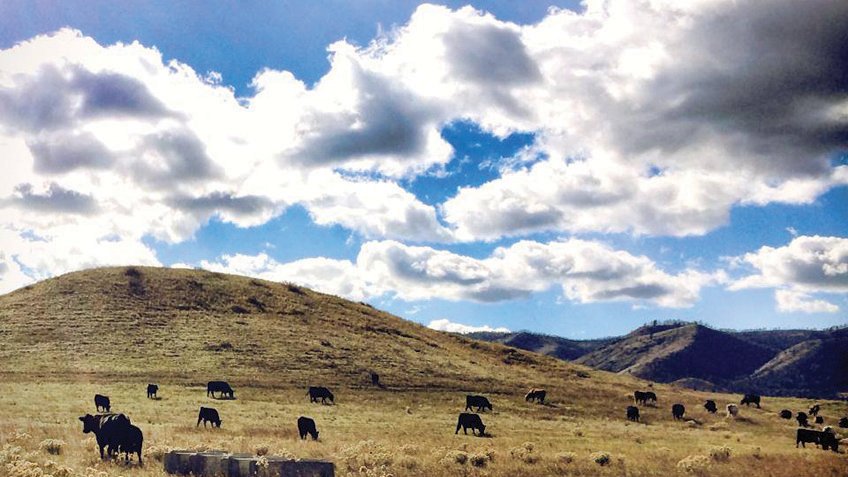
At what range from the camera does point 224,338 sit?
6769cm

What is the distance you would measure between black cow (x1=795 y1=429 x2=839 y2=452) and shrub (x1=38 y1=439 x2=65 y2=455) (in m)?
41.9

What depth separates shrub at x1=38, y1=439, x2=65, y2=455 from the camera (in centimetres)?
2250

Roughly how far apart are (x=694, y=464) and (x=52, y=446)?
25.7 metres

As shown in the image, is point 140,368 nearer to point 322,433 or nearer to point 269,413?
point 269,413

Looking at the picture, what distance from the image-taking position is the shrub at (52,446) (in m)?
22.5

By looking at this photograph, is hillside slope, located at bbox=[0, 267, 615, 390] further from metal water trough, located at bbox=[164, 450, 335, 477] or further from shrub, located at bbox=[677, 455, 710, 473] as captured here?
metal water trough, located at bbox=[164, 450, 335, 477]

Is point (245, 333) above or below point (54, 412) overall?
above

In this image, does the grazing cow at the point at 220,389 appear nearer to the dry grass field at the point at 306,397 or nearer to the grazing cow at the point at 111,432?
the dry grass field at the point at 306,397

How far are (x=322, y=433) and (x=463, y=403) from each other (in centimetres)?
2167

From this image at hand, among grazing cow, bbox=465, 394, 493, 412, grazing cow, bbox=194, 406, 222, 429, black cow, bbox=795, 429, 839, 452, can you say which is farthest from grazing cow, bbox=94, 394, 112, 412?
black cow, bbox=795, 429, 839, 452

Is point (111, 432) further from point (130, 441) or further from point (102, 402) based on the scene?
point (102, 402)

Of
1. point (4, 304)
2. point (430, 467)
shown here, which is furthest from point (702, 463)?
point (4, 304)

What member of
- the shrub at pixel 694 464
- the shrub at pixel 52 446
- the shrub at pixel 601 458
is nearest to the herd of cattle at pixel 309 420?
the shrub at pixel 52 446

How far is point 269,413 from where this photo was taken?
137 ft
